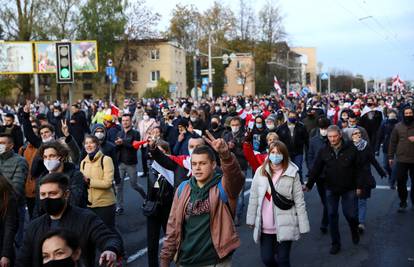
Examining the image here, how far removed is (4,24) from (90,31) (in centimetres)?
977

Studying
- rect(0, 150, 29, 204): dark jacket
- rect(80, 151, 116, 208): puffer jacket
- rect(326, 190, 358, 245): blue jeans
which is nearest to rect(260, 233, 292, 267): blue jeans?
rect(326, 190, 358, 245): blue jeans

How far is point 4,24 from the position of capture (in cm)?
5328

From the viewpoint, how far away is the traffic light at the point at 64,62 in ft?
42.7

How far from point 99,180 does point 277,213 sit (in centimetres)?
225

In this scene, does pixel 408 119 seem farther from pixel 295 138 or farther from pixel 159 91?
pixel 159 91

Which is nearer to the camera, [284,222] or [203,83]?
[284,222]

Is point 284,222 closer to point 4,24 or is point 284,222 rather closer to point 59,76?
point 59,76

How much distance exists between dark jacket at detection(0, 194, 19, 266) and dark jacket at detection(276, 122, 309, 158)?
6.59 meters

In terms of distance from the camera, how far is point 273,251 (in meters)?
5.75

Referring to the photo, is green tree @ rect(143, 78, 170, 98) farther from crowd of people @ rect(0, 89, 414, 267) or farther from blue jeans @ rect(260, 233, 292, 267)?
blue jeans @ rect(260, 233, 292, 267)

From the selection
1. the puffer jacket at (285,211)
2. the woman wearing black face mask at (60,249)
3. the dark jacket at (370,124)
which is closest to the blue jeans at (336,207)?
the puffer jacket at (285,211)

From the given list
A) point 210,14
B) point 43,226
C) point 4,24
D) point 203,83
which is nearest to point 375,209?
point 43,226

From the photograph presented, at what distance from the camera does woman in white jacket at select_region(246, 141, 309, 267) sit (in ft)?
18.5

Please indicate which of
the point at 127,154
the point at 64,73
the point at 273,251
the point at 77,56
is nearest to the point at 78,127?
the point at 64,73
